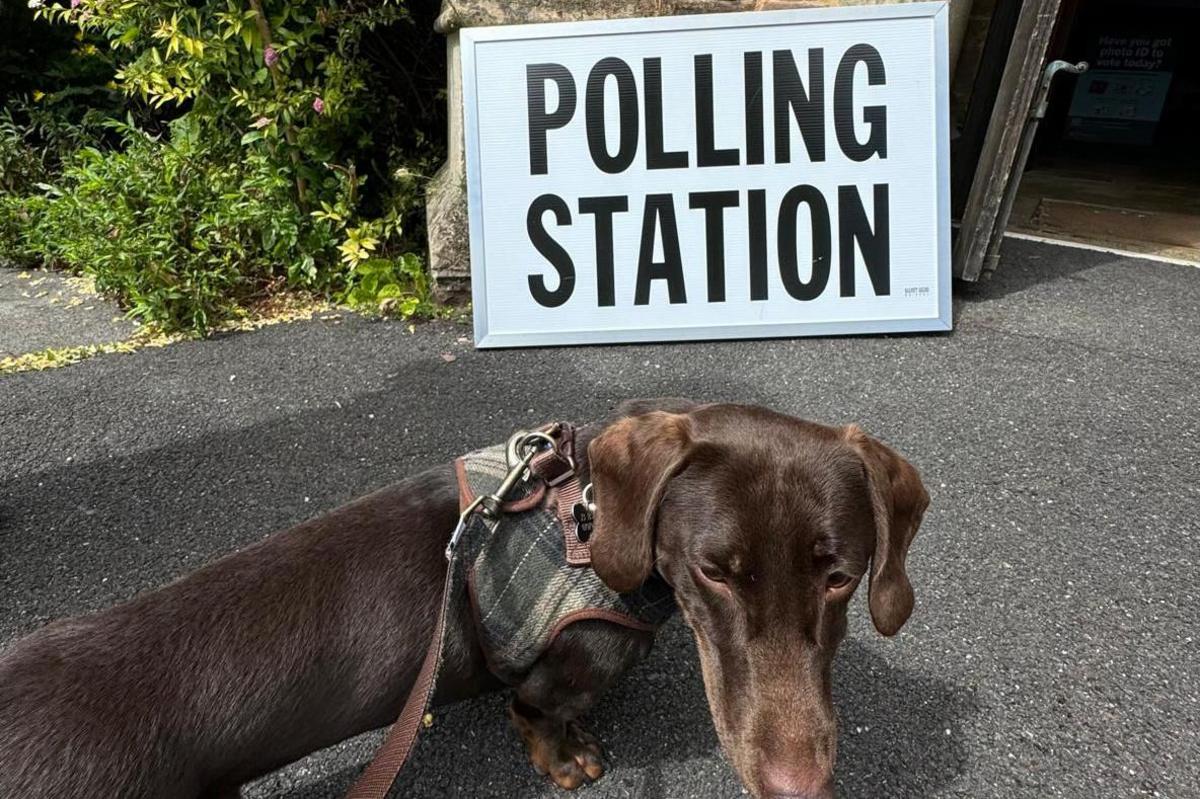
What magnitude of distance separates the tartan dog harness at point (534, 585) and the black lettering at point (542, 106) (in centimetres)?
304

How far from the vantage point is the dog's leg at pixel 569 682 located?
1.68 metres

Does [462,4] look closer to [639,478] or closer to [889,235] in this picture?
[889,235]

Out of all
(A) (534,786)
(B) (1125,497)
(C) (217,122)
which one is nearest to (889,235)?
(B) (1125,497)

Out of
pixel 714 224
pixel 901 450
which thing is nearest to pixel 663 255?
pixel 714 224

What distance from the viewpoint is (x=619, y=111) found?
427 centimetres

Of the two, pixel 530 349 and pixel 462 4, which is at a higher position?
pixel 462 4

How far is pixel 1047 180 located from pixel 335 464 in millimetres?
9549

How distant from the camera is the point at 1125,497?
9.89 ft

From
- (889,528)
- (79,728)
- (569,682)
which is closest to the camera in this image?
(79,728)

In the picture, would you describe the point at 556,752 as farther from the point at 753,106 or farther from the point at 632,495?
the point at 753,106

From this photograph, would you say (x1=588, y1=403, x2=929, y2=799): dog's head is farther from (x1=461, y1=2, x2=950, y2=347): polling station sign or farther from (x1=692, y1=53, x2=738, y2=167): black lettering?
(x1=692, y1=53, x2=738, y2=167): black lettering

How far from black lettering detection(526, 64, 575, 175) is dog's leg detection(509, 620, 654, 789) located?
3.21 m

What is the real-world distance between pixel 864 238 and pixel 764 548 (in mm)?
3446

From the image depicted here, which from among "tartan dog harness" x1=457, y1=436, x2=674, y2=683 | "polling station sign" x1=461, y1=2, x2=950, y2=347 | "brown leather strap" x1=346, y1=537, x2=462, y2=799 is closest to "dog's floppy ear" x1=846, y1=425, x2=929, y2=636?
"tartan dog harness" x1=457, y1=436, x2=674, y2=683
